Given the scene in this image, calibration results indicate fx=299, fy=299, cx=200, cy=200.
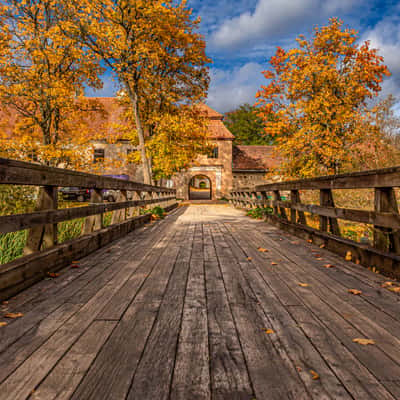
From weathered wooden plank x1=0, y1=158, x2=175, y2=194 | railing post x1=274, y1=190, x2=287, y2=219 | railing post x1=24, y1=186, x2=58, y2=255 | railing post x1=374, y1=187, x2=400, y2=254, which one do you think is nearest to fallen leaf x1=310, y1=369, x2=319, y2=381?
railing post x1=374, y1=187, x2=400, y2=254

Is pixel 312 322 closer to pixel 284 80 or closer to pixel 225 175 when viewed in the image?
pixel 284 80

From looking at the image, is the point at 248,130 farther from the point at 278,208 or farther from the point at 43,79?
the point at 278,208

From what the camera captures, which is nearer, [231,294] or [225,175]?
[231,294]

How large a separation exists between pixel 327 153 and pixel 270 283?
1056cm

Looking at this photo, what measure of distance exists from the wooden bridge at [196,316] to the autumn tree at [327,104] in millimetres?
9056

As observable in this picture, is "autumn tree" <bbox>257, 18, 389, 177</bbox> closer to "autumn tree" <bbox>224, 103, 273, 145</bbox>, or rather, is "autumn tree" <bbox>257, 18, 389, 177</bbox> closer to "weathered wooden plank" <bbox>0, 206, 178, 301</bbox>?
"weathered wooden plank" <bbox>0, 206, 178, 301</bbox>

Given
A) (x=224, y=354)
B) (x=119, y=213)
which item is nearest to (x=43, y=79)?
(x=119, y=213)

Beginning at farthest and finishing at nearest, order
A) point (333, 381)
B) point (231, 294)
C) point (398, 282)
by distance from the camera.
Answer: point (398, 282)
point (231, 294)
point (333, 381)

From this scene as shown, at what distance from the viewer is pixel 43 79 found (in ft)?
40.9

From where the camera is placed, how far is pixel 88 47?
13.1 meters

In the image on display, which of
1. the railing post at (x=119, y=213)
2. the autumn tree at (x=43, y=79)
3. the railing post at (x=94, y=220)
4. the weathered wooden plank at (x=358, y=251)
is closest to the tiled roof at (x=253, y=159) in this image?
the autumn tree at (x=43, y=79)

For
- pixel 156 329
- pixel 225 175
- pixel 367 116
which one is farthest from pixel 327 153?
pixel 225 175

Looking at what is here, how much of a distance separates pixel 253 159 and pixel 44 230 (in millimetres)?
31370

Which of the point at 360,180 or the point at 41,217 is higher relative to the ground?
the point at 360,180
